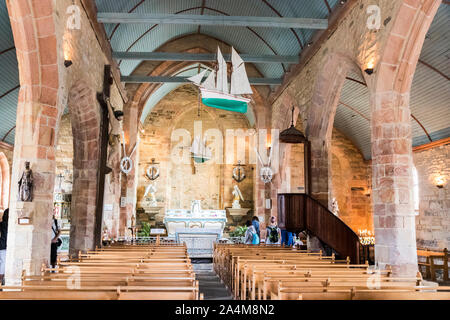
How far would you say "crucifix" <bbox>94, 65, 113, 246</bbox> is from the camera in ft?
33.7

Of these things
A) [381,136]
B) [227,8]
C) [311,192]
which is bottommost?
[311,192]

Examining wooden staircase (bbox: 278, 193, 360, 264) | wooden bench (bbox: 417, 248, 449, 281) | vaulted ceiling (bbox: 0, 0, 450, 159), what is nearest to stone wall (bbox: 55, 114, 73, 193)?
vaulted ceiling (bbox: 0, 0, 450, 159)

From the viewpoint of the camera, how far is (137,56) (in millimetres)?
11922

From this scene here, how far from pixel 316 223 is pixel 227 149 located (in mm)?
11101

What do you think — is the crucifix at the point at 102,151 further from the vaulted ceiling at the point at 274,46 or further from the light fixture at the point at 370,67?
the light fixture at the point at 370,67

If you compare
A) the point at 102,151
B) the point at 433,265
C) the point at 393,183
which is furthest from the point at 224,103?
the point at 433,265

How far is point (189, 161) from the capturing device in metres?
20.1

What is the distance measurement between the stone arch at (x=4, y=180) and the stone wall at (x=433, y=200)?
1354 centimetres

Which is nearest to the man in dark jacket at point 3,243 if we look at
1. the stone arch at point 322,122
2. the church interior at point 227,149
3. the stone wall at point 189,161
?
the church interior at point 227,149

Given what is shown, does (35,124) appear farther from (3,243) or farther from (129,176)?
(129,176)

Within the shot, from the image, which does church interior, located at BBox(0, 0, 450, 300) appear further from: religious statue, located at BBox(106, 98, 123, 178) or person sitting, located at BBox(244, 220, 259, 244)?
religious statue, located at BBox(106, 98, 123, 178)
